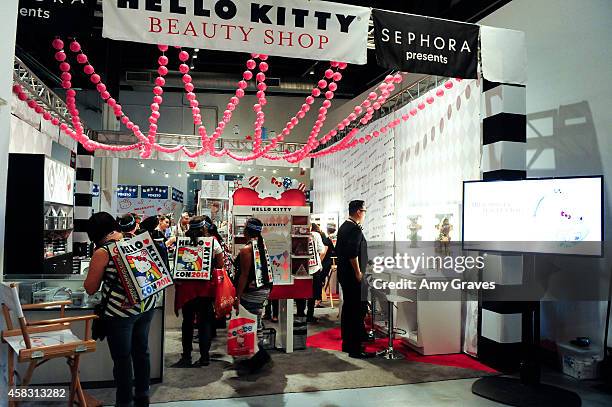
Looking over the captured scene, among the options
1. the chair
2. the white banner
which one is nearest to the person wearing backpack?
the chair

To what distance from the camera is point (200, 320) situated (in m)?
4.48

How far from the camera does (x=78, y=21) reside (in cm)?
317

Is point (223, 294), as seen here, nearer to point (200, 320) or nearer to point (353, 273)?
point (200, 320)

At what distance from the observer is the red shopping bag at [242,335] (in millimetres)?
4484

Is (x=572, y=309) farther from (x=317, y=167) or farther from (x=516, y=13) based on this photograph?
(x=317, y=167)

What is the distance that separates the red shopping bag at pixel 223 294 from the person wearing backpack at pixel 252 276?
0.06 meters

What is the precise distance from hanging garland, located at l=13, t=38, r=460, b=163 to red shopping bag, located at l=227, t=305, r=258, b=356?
2.26m

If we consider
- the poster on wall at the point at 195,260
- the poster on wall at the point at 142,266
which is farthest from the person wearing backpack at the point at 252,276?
the poster on wall at the point at 142,266

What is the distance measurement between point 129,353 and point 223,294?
4.33ft

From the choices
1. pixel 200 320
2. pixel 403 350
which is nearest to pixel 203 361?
pixel 200 320

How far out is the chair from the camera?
2.74 metres

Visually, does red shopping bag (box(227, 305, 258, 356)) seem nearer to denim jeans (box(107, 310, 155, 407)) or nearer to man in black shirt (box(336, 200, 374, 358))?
man in black shirt (box(336, 200, 374, 358))

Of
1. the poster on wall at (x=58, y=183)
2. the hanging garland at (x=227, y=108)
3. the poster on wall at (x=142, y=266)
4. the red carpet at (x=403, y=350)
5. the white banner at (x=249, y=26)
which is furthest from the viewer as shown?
the poster on wall at (x=58, y=183)

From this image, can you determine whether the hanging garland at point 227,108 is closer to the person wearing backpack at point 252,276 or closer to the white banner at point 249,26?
the white banner at point 249,26
